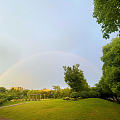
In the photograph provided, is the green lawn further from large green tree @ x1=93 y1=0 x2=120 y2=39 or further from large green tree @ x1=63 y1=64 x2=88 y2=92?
large green tree @ x1=63 y1=64 x2=88 y2=92

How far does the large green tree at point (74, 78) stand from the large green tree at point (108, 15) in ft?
50.0

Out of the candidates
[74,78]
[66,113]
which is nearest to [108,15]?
[66,113]

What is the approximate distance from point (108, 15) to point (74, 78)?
52.5 feet

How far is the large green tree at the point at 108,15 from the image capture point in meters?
4.73

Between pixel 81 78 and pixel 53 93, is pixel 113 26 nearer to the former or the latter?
pixel 81 78

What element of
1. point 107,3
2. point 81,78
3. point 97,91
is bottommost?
point 97,91

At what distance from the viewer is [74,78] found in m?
20.0

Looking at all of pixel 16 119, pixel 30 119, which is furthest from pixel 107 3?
pixel 16 119

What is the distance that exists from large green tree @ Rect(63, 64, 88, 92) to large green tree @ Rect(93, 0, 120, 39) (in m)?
15.2

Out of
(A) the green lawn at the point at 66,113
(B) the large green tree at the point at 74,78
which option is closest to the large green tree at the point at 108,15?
(A) the green lawn at the point at 66,113

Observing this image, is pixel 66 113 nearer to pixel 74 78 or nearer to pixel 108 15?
pixel 108 15

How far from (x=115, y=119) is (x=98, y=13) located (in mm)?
6205

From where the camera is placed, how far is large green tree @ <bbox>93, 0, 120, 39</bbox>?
186 inches

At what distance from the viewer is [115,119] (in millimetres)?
6168
